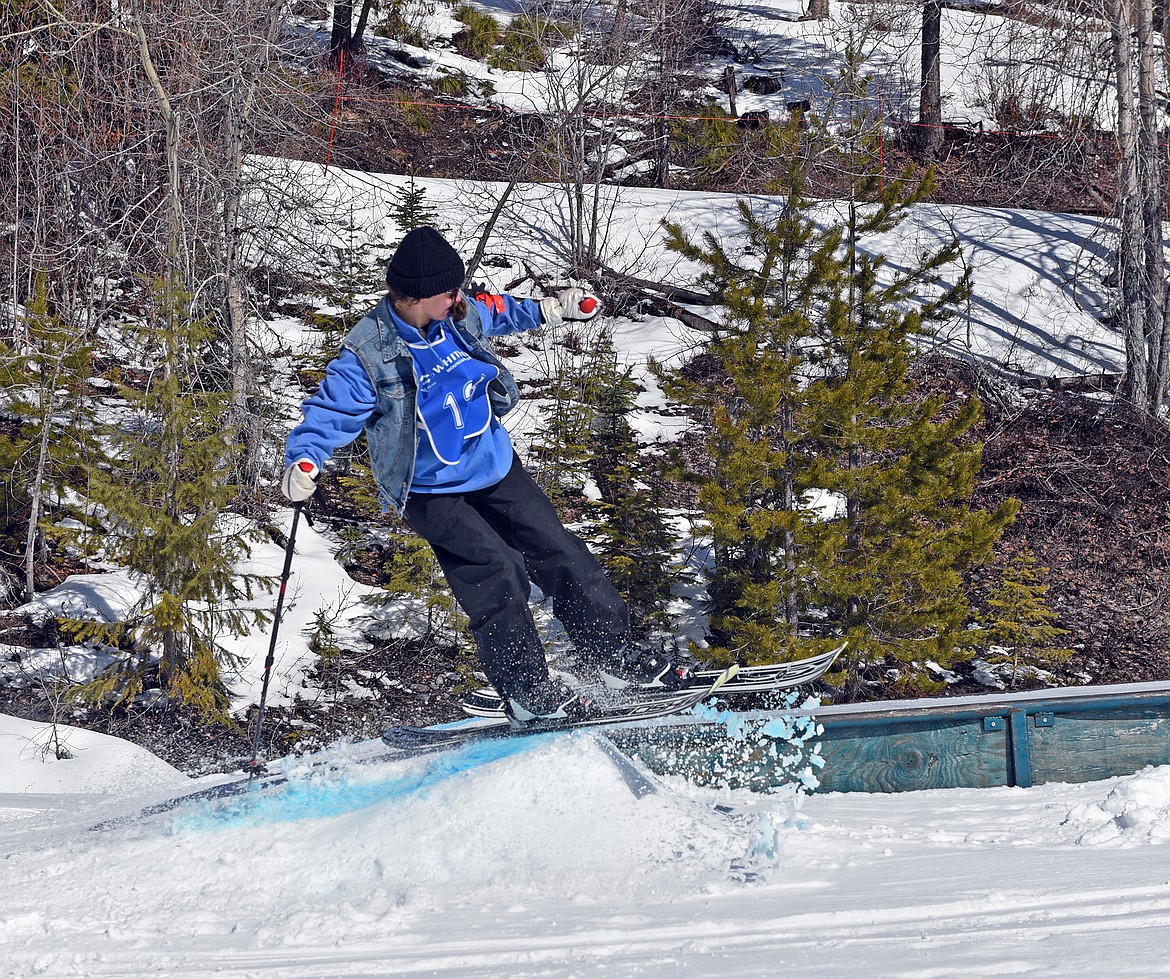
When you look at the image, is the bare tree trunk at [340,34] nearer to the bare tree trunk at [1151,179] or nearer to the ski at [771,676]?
the bare tree trunk at [1151,179]

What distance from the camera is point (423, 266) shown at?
4102mm

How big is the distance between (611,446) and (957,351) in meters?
5.24

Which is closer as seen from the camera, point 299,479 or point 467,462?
point 299,479

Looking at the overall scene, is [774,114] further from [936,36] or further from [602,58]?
[602,58]

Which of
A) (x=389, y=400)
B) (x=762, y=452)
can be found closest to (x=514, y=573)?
(x=389, y=400)

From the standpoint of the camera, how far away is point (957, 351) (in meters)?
12.0

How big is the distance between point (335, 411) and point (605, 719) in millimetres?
1553

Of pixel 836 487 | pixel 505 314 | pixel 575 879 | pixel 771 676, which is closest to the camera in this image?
pixel 575 879

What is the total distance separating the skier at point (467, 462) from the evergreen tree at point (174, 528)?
9.96ft

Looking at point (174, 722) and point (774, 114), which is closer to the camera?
point (174, 722)

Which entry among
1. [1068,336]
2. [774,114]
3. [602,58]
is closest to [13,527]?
[602,58]

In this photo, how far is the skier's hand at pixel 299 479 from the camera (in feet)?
13.0

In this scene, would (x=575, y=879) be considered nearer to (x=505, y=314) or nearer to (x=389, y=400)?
(x=389, y=400)

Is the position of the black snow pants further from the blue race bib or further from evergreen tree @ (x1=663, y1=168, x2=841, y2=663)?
evergreen tree @ (x1=663, y1=168, x2=841, y2=663)
